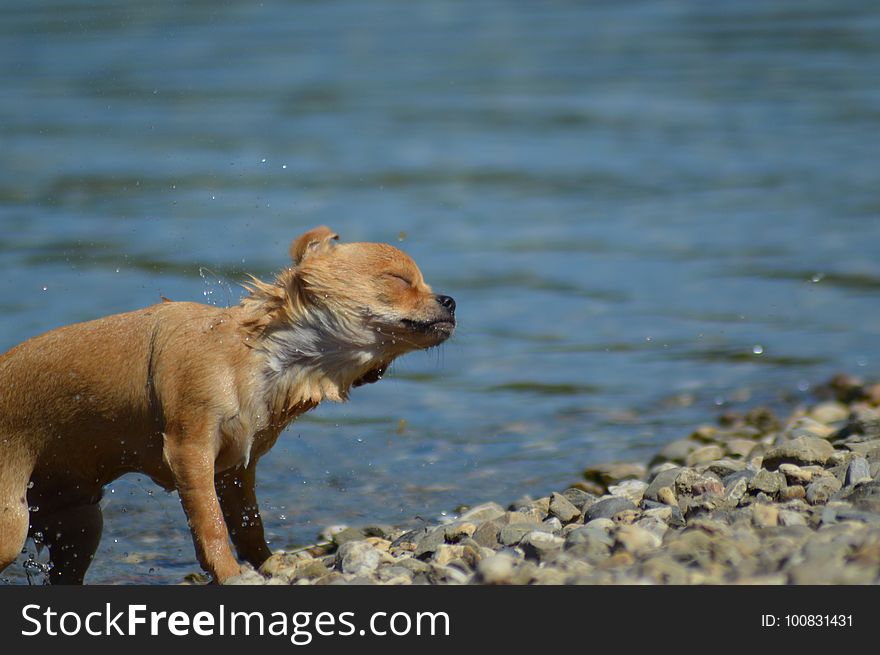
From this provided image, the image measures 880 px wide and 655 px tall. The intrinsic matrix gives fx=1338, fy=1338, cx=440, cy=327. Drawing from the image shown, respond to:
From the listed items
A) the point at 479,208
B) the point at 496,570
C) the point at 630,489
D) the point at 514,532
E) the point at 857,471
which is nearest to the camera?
the point at 496,570

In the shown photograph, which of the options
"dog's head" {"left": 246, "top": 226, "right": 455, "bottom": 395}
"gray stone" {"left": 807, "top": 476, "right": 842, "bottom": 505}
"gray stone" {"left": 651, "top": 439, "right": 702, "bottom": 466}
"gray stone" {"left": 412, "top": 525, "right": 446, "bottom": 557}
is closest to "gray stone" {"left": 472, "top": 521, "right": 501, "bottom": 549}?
"gray stone" {"left": 412, "top": 525, "right": 446, "bottom": 557}

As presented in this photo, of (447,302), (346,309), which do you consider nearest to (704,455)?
(447,302)

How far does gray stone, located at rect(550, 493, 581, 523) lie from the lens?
6984 millimetres

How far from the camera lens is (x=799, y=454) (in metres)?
7.13

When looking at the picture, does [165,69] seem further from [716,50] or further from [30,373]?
[30,373]

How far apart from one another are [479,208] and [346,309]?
9.32 m

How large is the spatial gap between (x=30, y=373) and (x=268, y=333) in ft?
4.08

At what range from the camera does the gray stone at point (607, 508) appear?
6.70m

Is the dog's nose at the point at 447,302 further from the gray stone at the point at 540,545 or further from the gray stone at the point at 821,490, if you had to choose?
the gray stone at the point at 821,490

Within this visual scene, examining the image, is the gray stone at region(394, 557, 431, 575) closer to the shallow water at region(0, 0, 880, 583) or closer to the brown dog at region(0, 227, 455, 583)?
the brown dog at region(0, 227, 455, 583)

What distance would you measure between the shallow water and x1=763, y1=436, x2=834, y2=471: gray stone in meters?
1.77

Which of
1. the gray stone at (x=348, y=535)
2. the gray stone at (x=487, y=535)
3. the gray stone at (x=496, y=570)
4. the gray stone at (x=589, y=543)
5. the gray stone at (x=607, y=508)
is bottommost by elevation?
the gray stone at (x=348, y=535)

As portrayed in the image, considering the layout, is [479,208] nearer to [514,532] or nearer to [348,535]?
[348,535]

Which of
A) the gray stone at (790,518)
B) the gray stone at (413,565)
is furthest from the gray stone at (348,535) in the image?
the gray stone at (790,518)
